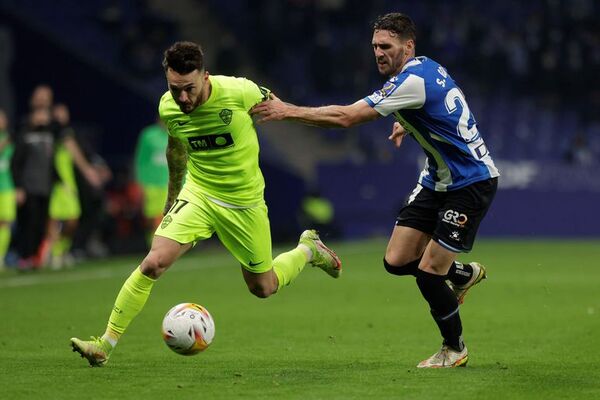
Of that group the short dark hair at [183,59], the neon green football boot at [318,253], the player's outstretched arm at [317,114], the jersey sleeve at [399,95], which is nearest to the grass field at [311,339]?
the neon green football boot at [318,253]

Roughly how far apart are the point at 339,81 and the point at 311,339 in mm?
17648

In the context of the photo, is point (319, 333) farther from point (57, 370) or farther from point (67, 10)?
point (67, 10)

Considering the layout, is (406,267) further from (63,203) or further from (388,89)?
(63,203)

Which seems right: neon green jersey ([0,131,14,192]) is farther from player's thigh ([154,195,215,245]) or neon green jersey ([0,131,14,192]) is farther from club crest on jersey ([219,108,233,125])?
club crest on jersey ([219,108,233,125])

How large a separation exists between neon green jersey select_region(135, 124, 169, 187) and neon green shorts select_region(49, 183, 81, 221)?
3.35 ft

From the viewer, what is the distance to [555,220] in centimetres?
2609

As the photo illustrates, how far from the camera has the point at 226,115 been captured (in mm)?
7926

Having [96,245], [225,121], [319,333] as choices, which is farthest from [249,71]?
[225,121]

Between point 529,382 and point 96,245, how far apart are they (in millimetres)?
13212

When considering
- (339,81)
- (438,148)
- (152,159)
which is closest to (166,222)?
(438,148)

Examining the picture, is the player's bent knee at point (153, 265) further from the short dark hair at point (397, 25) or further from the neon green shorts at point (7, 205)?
the neon green shorts at point (7, 205)

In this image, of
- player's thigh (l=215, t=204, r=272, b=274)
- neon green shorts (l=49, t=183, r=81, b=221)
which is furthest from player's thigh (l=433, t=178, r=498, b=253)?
neon green shorts (l=49, t=183, r=81, b=221)

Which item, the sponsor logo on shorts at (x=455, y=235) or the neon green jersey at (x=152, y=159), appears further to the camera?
the neon green jersey at (x=152, y=159)

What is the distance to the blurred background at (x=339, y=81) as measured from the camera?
23031mm
